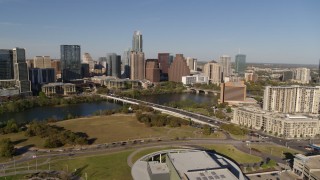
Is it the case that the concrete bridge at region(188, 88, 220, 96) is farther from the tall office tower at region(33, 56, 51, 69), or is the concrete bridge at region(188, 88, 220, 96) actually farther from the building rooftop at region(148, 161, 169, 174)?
the building rooftop at region(148, 161, 169, 174)

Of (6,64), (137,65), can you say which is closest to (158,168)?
(6,64)

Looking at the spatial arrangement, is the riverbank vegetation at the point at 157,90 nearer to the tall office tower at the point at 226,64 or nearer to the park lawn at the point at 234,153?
the tall office tower at the point at 226,64

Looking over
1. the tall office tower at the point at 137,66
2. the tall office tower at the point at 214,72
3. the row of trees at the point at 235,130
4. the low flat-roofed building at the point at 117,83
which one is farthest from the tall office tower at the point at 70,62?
the row of trees at the point at 235,130

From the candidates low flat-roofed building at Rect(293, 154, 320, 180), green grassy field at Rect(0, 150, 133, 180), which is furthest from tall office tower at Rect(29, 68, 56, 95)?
low flat-roofed building at Rect(293, 154, 320, 180)

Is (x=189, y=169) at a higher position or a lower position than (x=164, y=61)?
lower

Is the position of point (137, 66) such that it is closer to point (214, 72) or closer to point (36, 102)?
point (214, 72)

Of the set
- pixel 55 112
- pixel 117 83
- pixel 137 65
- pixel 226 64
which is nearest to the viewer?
pixel 55 112
